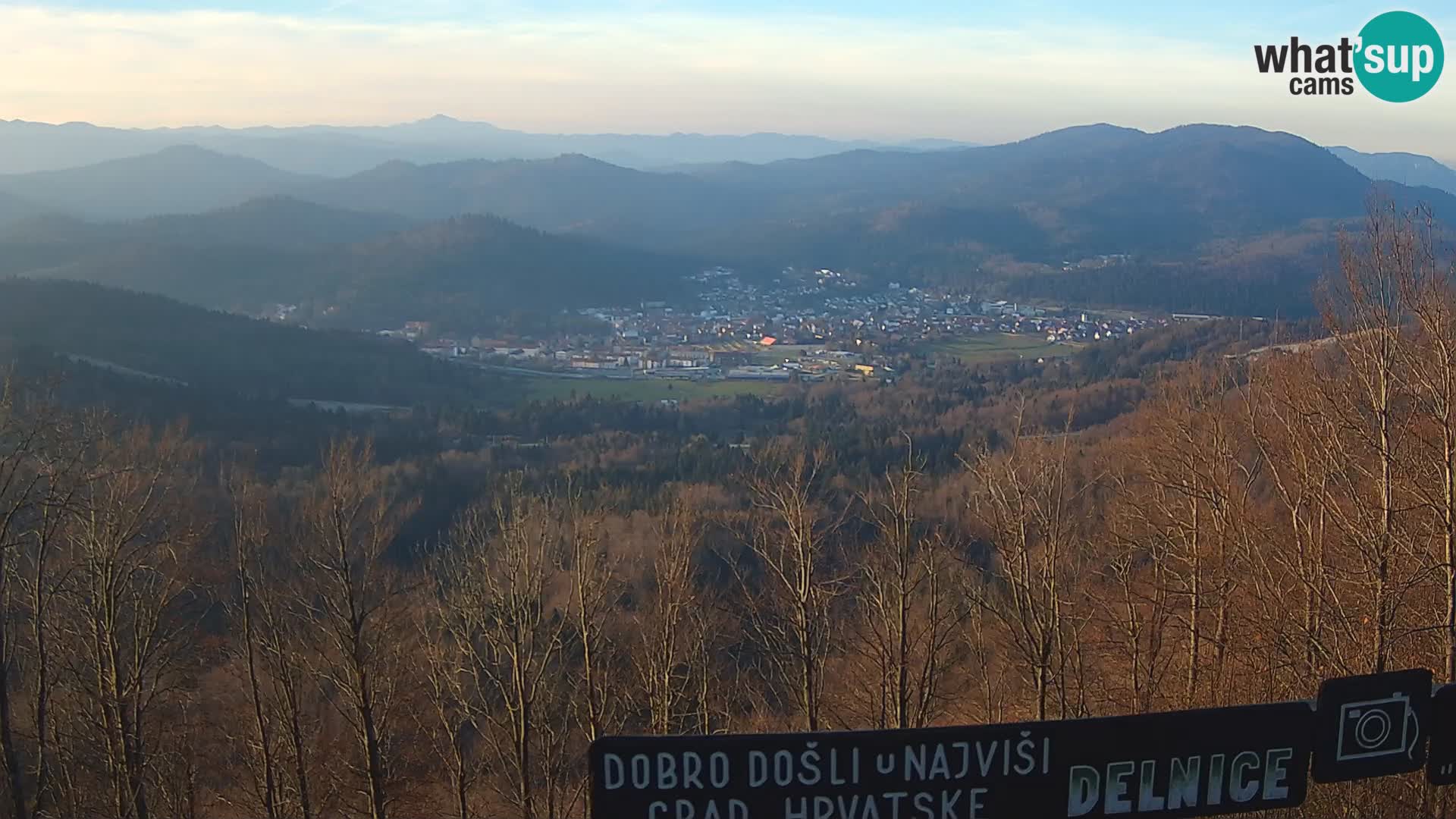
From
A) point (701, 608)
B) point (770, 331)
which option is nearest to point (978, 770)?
point (701, 608)

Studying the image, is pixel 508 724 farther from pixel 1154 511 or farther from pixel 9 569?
pixel 1154 511

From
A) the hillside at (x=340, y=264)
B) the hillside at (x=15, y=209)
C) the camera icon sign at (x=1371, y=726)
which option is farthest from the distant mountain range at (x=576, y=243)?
the camera icon sign at (x=1371, y=726)

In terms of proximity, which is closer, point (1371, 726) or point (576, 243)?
point (1371, 726)

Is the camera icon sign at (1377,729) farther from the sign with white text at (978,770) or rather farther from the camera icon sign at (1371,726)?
the sign with white text at (978,770)

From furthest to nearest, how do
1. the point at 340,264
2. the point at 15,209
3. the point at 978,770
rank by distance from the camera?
1. the point at 15,209
2. the point at 340,264
3. the point at 978,770

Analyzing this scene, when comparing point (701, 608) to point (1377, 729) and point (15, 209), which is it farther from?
point (15, 209)

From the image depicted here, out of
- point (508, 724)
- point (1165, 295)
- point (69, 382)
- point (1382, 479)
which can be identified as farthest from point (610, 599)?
point (1165, 295)
